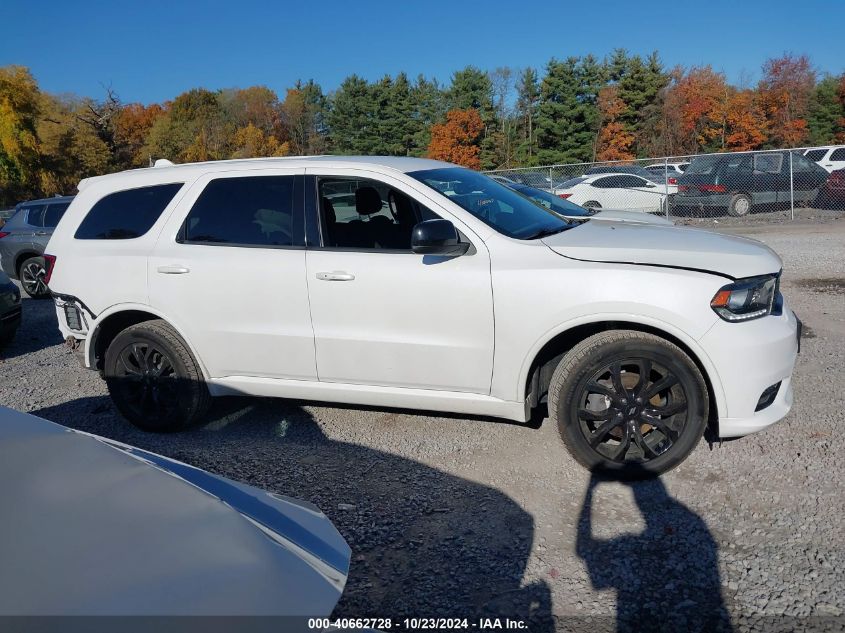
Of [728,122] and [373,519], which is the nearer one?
[373,519]

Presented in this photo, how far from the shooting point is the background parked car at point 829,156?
20.7m

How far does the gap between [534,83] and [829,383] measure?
5417cm

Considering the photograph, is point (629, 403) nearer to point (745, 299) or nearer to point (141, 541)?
point (745, 299)

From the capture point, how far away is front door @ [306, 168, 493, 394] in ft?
13.4

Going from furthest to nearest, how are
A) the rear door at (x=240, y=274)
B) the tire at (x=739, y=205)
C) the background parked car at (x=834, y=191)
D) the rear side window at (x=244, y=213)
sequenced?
the tire at (x=739, y=205)
the background parked car at (x=834, y=191)
the rear side window at (x=244, y=213)
the rear door at (x=240, y=274)

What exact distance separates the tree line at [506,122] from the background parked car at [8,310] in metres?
43.7

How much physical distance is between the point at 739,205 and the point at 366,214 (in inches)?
698

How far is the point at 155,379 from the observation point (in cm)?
498

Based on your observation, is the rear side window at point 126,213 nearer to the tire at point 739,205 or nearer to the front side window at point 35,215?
the front side window at point 35,215

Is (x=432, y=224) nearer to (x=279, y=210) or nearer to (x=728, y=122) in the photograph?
(x=279, y=210)

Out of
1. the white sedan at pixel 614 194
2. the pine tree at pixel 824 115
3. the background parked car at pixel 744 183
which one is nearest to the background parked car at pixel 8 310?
the white sedan at pixel 614 194

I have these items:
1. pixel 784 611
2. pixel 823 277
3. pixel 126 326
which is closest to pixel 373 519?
pixel 784 611

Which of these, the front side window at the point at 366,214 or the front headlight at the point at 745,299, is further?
the front side window at the point at 366,214

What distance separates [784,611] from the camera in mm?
2775
